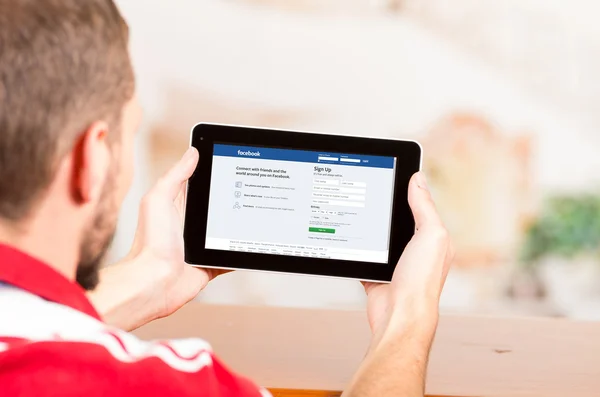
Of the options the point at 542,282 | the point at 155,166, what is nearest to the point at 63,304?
the point at 155,166

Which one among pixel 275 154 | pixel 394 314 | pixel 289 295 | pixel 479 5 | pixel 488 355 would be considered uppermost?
pixel 479 5

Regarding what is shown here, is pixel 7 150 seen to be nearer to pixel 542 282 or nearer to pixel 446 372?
pixel 446 372

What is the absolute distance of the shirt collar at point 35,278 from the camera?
1.45 ft

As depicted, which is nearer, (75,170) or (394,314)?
(75,170)

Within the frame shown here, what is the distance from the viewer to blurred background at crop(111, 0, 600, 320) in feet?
6.22

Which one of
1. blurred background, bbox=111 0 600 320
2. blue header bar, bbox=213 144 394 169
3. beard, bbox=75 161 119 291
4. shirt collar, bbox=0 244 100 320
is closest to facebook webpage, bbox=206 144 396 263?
blue header bar, bbox=213 144 394 169

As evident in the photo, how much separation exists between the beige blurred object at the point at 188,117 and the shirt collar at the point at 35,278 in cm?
144

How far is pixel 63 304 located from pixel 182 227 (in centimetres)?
43

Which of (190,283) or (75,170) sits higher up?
(75,170)

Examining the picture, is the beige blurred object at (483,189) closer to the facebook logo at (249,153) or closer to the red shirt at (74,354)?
the facebook logo at (249,153)

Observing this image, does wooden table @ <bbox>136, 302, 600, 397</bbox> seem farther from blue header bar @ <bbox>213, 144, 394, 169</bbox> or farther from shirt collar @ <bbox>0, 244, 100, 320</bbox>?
shirt collar @ <bbox>0, 244, 100, 320</bbox>

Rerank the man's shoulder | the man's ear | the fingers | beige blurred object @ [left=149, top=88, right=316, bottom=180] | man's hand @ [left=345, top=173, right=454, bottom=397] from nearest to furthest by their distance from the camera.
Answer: the man's shoulder < the man's ear < man's hand @ [left=345, top=173, right=454, bottom=397] < the fingers < beige blurred object @ [left=149, top=88, right=316, bottom=180]

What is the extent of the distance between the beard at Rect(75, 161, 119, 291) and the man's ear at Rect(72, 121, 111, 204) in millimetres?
28

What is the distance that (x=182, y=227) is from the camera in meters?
0.89
